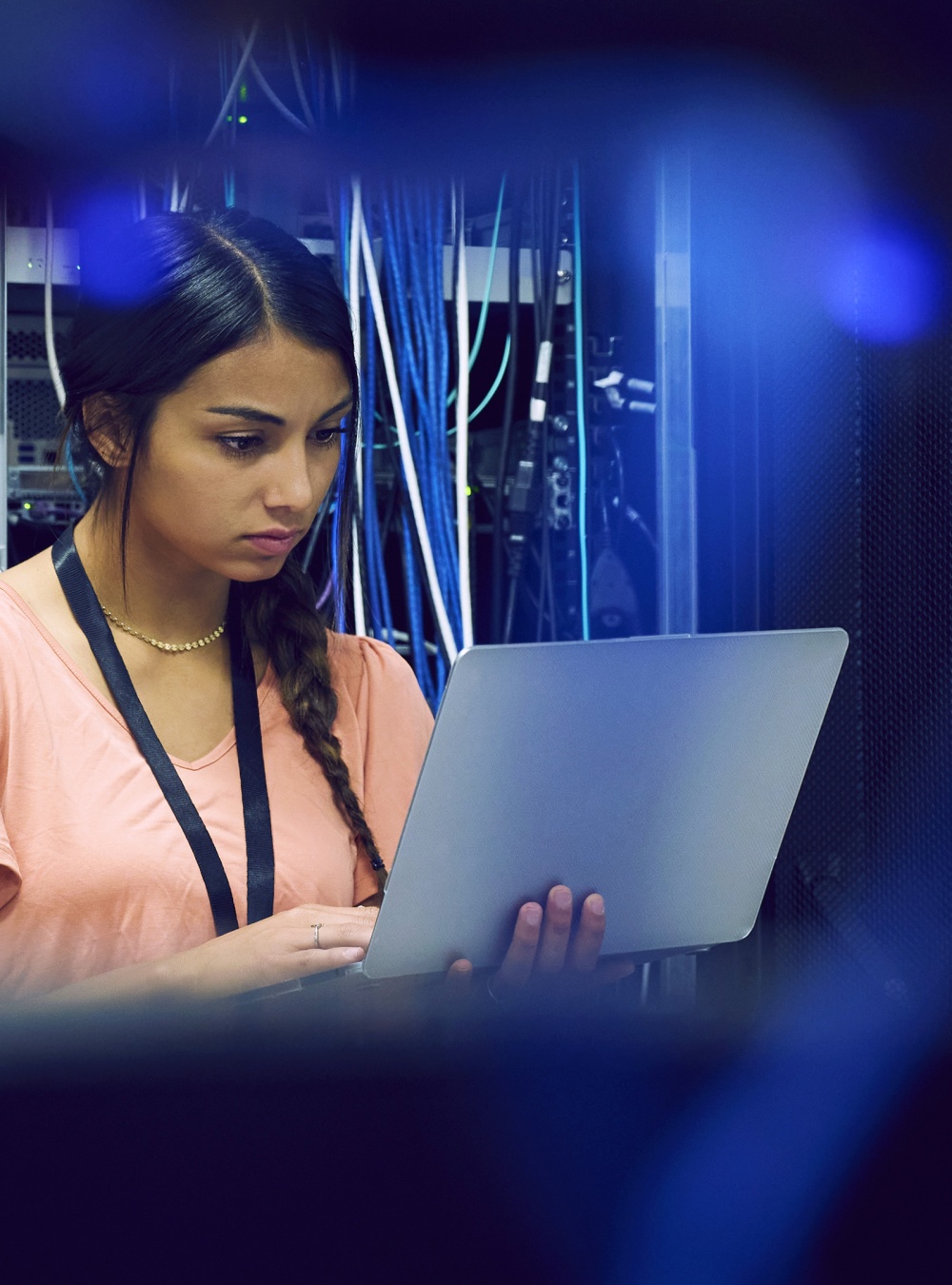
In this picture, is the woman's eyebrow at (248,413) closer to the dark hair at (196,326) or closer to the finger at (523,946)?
the dark hair at (196,326)

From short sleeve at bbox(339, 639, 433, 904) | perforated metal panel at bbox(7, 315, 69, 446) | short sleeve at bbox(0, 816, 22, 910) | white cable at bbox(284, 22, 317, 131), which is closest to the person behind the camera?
white cable at bbox(284, 22, 317, 131)

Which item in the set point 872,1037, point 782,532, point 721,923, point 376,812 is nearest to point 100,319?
point 376,812

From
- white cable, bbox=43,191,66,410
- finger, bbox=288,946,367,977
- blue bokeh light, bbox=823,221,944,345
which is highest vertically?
white cable, bbox=43,191,66,410

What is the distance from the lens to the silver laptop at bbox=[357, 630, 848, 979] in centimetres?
66

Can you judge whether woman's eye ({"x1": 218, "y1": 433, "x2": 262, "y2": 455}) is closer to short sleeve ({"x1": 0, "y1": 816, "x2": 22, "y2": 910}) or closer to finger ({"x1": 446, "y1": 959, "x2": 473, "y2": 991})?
short sleeve ({"x1": 0, "y1": 816, "x2": 22, "y2": 910})

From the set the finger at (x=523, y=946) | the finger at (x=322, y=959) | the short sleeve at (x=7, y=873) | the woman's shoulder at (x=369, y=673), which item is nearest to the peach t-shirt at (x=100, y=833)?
the short sleeve at (x=7, y=873)

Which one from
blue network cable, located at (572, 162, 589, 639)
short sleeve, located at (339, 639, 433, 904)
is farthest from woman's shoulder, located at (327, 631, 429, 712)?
blue network cable, located at (572, 162, 589, 639)

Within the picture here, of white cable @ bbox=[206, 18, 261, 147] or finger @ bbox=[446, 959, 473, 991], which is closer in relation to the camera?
white cable @ bbox=[206, 18, 261, 147]

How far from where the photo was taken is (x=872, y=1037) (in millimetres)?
335

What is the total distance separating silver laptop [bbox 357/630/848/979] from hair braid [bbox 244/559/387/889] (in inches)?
18.0

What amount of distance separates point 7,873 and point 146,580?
313mm

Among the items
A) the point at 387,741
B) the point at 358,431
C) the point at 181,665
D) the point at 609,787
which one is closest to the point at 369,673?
the point at 387,741

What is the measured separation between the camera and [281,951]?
35.4 inches

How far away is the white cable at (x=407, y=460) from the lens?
146 cm
